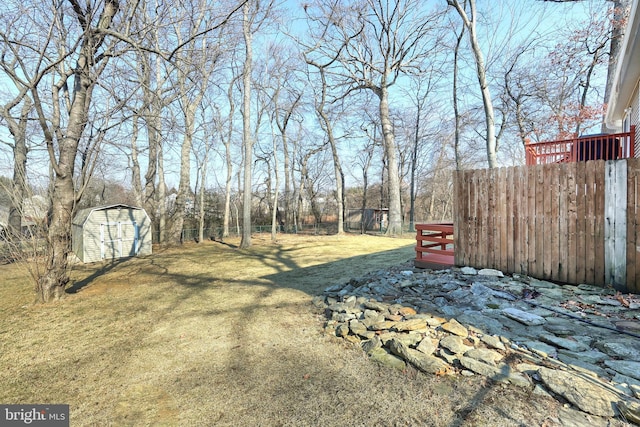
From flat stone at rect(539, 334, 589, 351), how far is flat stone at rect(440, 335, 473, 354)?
70 cm

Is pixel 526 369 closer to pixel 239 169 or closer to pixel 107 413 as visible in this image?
pixel 107 413

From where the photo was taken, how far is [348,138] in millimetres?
22266

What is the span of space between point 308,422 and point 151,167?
15.2 metres

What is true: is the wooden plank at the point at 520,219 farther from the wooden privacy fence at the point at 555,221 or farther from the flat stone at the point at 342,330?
the flat stone at the point at 342,330

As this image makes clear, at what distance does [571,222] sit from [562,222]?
10 centimetres

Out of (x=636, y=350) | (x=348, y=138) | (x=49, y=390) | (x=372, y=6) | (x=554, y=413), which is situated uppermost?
(x=372, y=6)

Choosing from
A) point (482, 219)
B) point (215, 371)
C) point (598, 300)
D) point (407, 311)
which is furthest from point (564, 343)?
point (215, 371)

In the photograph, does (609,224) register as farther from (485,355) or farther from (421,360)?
(421,360)

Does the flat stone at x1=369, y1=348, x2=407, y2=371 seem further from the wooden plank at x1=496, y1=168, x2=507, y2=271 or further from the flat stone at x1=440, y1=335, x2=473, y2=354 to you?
the wooden plank at x1=496, y1=168, x2=507, y2=271

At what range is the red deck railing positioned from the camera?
6.52 meters

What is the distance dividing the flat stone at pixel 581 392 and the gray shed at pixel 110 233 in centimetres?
1291

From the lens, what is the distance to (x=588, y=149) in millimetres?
6852

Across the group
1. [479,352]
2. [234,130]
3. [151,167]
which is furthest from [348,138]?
[479,352]

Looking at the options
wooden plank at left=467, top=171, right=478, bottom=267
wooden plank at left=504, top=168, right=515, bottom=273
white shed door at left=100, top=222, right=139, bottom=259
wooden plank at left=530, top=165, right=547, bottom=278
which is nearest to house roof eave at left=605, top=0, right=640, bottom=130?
wooden plank at left=530, top=165, right=547, bottom=278
